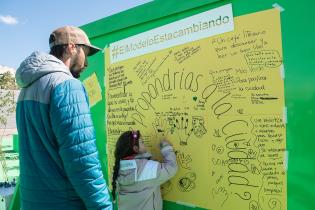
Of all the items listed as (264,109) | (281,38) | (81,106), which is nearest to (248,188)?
(264,109)

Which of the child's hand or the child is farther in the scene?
the child's hand

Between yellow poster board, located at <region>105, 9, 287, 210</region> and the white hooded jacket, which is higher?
yellow poster board, located at <region>105, 9, 287, 210</region>

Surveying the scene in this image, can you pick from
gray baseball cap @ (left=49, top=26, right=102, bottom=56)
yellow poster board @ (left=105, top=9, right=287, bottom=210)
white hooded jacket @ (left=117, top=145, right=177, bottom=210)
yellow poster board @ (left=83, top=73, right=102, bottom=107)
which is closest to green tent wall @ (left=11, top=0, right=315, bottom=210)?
yellow poster board @ (left=105, top=9, right=287, bottom=210)

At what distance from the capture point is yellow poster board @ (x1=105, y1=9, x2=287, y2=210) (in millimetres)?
2580

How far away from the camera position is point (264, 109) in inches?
103

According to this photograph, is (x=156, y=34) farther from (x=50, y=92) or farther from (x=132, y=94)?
(x=50, y=92)

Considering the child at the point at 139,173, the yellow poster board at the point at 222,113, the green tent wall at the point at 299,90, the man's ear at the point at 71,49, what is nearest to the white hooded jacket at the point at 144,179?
the child at the point at 139,173

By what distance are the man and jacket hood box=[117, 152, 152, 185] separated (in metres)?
0.98

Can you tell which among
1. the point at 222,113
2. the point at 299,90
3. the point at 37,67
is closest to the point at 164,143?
the point at 222,113

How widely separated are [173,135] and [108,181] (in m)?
1.11

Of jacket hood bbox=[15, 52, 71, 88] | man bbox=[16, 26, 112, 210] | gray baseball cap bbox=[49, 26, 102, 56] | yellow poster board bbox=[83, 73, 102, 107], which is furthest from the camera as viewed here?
yellow poster board bbox=[83, 73, 102, 107]

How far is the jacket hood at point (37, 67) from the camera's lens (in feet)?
7.11

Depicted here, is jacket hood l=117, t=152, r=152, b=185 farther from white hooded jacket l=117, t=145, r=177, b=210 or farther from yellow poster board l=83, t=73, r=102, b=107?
yellow poster board l=83, t=73, r=102, b=107

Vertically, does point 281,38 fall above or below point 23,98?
above
